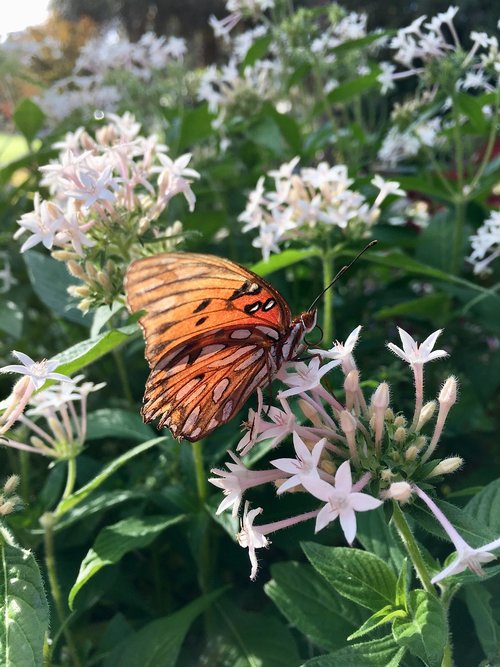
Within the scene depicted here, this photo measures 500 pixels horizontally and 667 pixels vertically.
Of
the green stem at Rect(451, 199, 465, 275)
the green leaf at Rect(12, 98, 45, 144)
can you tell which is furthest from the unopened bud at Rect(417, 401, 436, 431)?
the green leaf at Rect(12, 98, 45, 144)

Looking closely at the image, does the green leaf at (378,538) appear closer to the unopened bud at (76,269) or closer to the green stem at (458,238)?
the unopened bud at (76,269)

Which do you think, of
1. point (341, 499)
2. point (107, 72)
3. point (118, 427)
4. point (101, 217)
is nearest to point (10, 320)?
→ point (118, 427)

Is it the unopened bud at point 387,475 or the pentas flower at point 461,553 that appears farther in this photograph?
the unopened bud at point 387,475

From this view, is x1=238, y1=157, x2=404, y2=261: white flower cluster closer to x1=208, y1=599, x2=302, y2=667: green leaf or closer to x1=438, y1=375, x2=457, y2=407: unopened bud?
x1=438, y1=375, x2=457, y2=407: unopened bud

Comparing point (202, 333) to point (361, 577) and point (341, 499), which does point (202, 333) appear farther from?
point (361, 577)

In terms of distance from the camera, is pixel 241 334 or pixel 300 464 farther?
pixel 241 334


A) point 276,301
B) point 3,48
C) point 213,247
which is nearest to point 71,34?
point 3,48

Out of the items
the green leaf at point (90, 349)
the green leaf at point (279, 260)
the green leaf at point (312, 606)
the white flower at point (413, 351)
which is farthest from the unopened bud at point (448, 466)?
the green leaf at point (279, 260)
